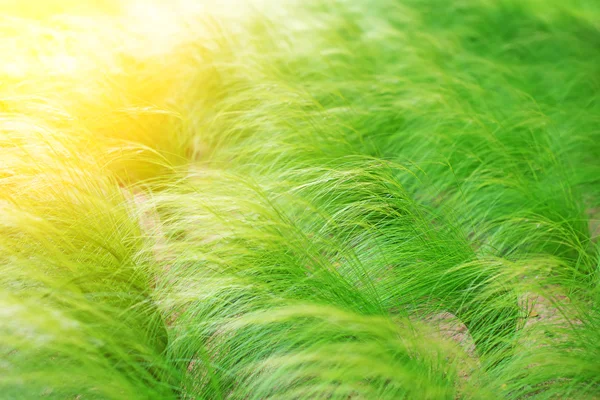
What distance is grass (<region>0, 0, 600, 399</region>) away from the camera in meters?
1.17

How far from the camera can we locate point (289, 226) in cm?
140

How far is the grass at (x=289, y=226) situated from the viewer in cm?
117

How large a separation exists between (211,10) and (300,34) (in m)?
0.64

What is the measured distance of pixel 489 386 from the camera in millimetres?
1184

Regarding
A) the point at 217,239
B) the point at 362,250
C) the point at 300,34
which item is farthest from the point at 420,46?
the point at 217,239

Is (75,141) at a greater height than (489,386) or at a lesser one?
greater

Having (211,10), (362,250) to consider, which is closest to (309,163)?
(362,250)

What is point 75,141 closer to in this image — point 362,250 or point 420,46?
point 362,250

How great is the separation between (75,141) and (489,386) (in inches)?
53.6

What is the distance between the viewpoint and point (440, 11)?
148 inches

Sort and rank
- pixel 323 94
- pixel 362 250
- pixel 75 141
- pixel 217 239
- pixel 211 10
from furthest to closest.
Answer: pixel 211 10, pixel 323 94, pixel 75 141, pixel 362 250, pixel 217 239

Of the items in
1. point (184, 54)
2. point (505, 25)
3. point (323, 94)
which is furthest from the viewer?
point (505, 25)

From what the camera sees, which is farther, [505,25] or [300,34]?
[505,25]

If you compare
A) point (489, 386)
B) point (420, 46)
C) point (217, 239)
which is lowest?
point (489, 386)
